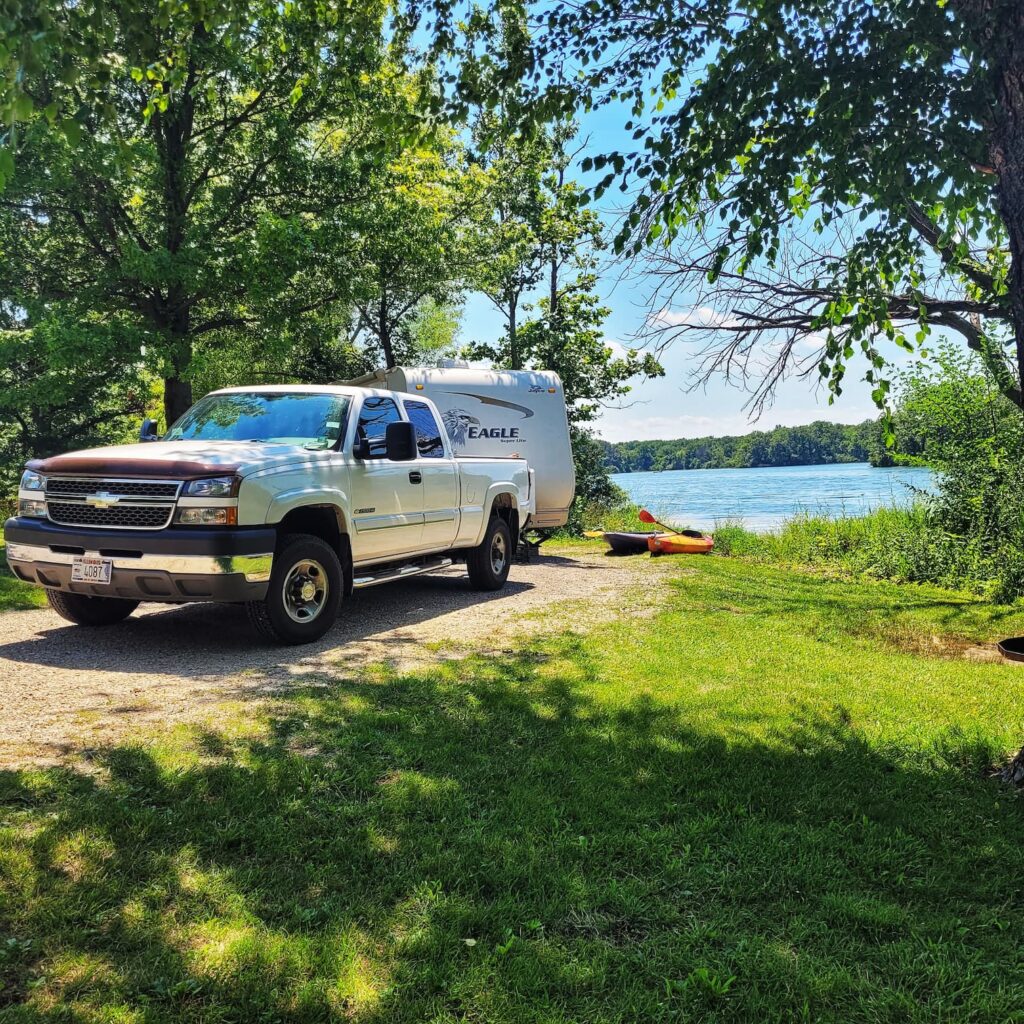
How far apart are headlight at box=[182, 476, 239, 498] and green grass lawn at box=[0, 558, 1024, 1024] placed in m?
1.65

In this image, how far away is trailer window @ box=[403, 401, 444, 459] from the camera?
29.0 ft

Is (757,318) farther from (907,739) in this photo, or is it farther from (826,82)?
(907,739)

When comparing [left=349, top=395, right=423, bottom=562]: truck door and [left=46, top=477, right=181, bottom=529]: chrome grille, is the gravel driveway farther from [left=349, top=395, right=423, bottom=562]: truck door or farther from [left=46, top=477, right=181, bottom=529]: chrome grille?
[left=46, top=477, right=181, bottom=529]: chrome grille

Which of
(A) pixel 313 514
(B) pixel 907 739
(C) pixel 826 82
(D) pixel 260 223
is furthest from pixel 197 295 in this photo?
(B) pixel 907 739

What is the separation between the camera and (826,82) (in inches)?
188

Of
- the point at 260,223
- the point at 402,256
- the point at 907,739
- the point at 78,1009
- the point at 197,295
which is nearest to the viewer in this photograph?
the point at 78,1009

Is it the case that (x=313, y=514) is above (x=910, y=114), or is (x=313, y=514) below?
below

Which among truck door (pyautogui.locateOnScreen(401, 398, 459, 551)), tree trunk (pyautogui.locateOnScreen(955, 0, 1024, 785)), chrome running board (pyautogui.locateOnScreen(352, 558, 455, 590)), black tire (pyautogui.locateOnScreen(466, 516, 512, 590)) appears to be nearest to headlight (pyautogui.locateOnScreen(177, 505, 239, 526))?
chrome running board (pyautogui.locateOnScreen(352, 558, 455, 590))

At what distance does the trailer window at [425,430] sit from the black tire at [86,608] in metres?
3.40

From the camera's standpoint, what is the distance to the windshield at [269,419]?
7332mm

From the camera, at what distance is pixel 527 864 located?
2.94 m

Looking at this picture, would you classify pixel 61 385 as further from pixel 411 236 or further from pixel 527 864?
pixel 527 864

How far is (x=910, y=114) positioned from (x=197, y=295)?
48.1 feet

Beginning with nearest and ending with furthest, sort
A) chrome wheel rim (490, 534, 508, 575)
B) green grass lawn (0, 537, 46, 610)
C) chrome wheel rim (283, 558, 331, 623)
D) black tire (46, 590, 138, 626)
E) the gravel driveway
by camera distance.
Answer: the gravel driveway
chrome wheel rim (283, 558, 331, 623)
black tire (46, 590, 138, 626)
green grass lawn (0, 537, 46, 610)
chrome wheel rim (490, 534, 508, 575)
